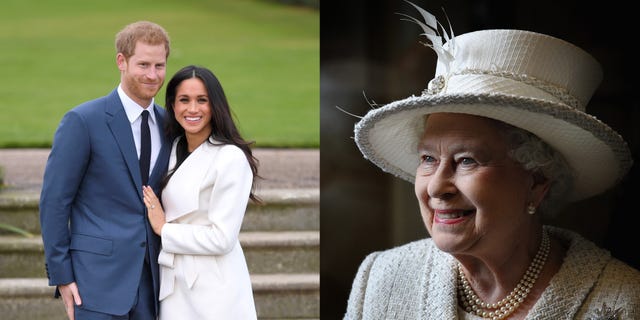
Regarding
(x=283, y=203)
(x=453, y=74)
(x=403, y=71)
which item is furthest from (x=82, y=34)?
(x=453, y=74)

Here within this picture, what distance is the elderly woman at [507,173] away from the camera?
1.50 meters

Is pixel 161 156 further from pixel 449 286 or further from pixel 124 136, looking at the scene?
pixel 449 286

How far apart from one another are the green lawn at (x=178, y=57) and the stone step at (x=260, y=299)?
1556 millimetres

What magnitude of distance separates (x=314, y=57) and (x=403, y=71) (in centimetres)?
410

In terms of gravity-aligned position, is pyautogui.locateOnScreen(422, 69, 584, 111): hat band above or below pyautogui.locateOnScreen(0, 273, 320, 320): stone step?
above

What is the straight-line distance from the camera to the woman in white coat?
274cm

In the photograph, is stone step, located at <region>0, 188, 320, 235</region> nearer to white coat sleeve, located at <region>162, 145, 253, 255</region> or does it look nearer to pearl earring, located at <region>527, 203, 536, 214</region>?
white coat sleeve, located at <region>162, 145, 253, 255</region>

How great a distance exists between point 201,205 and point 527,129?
4.72 ft

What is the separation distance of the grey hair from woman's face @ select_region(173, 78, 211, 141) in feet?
4.41

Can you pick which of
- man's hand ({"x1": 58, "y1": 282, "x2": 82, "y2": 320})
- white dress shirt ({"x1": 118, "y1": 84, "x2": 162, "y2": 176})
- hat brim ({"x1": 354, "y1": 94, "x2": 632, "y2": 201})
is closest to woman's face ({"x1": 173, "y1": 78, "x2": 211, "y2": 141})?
white dress shirt ({"x1": 118, "y1": 84, "x2": 162, "y2": 176})

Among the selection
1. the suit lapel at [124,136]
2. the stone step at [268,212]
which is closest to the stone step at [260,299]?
the stone step at [268,212]

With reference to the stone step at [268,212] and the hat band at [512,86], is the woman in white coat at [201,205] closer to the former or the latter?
the hat band at [512,86]

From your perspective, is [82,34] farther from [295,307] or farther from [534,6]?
[534,6]

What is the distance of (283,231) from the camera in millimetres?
4703
